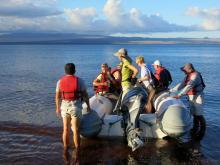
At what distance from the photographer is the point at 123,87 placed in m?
10.1

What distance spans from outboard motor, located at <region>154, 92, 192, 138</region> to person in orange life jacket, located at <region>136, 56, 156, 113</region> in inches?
42.9

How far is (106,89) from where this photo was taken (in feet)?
37.0

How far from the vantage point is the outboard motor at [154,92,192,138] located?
368 inches

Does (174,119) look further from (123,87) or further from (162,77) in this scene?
(162,77)

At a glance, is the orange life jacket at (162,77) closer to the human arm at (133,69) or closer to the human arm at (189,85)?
the human arm at (189,85)

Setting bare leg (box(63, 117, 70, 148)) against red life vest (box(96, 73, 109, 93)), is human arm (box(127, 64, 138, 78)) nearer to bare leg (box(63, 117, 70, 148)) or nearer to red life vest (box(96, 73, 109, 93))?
red life vest (box(96, 73, 109, 93))

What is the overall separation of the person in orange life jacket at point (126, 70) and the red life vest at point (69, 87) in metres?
1.79

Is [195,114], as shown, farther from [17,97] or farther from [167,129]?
[17,97]

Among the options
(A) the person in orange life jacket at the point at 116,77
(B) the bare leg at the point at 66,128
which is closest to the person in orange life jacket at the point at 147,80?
(A) the person in orange life jacket at the point at 116,77

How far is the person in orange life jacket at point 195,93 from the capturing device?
10.2 metres

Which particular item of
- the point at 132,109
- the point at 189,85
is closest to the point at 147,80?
the point at 189,85

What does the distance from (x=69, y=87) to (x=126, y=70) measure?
2.11 m

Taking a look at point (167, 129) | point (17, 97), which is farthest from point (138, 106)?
point (17, 97)

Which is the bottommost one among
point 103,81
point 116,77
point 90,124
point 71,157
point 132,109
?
point 71,157
